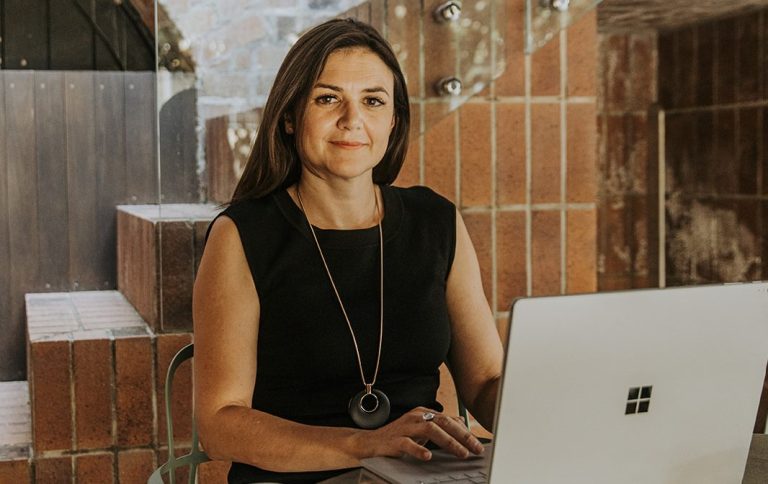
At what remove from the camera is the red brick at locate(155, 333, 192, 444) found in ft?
8.39

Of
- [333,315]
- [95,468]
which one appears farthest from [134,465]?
[333,315]

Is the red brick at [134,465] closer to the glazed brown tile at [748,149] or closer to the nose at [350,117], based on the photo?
the nose at [350,117]

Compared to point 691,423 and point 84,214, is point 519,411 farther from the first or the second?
point 84,214

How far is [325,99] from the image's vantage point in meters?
1.71

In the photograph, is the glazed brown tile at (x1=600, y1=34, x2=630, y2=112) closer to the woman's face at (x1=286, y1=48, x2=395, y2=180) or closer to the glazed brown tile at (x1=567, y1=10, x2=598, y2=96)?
the glazed brown tile at (x1=567, y1=10, x2=598, y2=96)

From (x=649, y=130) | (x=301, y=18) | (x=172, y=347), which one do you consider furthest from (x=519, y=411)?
(x=649, y=130)

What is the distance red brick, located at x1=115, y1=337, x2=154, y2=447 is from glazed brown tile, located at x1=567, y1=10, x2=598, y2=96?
143cm

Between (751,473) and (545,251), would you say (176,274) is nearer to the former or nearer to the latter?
(545,251)

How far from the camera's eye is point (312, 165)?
1.74m

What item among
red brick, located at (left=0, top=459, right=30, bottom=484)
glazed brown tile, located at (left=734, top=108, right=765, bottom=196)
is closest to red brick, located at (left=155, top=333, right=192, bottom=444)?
red brick, located at (left=0, top=459, right=30, bottom=484)

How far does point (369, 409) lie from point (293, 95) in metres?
0.53

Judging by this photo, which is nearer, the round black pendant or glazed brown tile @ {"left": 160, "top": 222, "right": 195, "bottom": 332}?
the round black pendant

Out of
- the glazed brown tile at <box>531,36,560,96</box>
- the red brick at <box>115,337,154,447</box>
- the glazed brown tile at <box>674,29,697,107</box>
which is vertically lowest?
the red brick at <box>115,337,154,447</box>

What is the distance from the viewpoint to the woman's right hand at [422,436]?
1284 mm
